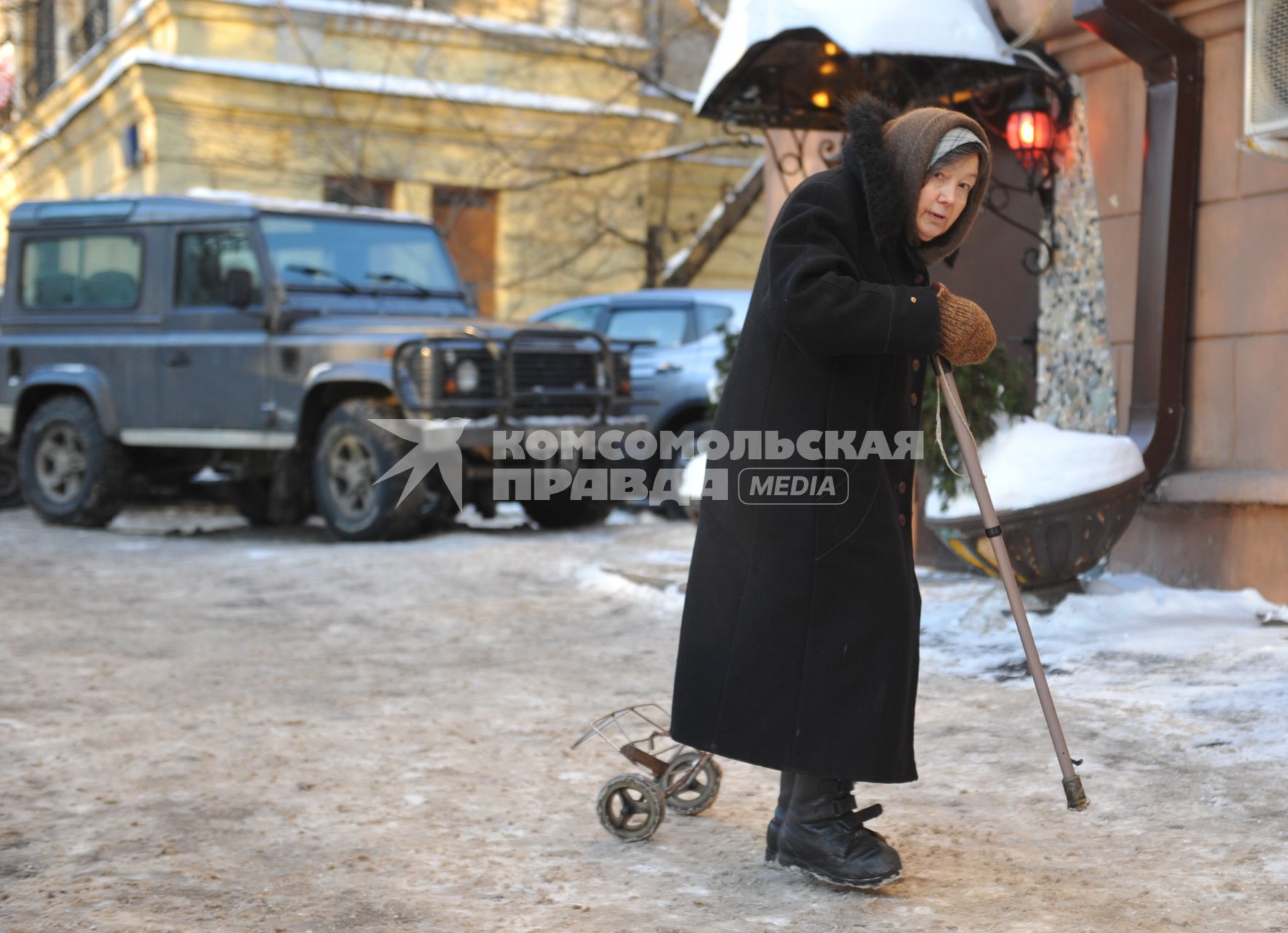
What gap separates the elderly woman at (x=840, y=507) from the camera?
3.25 m

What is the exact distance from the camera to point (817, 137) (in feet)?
31.4

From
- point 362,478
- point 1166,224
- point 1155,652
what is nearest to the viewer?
point 1155,652

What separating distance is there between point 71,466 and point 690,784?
841cm

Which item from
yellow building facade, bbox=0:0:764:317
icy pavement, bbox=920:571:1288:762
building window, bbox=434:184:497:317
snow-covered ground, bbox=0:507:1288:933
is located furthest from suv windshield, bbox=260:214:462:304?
building window, bbox=434:184:497:317

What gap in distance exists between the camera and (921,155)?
323cm

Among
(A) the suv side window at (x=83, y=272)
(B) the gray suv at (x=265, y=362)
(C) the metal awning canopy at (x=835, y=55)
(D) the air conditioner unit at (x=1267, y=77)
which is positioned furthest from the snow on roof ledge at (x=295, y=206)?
(D) the air conditioner unit at (x=1267, y=77)

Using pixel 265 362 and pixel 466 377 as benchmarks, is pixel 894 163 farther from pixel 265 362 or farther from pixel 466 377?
pixel 265 362

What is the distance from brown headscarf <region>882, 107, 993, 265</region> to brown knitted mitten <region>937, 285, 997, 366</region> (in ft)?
0.49

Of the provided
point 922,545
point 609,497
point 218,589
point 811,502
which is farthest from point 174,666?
point 609,497

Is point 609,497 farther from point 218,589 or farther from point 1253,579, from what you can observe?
point 1253,579

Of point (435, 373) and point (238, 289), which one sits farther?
point (238, 289)

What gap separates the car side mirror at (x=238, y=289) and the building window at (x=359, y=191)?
26.9ft

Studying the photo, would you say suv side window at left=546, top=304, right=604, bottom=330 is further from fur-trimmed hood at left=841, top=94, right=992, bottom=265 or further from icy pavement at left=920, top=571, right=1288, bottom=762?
fur-trimmed hood at left=841, top=94, right=992, bottom=265

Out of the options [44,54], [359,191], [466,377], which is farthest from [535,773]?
[44,54]
